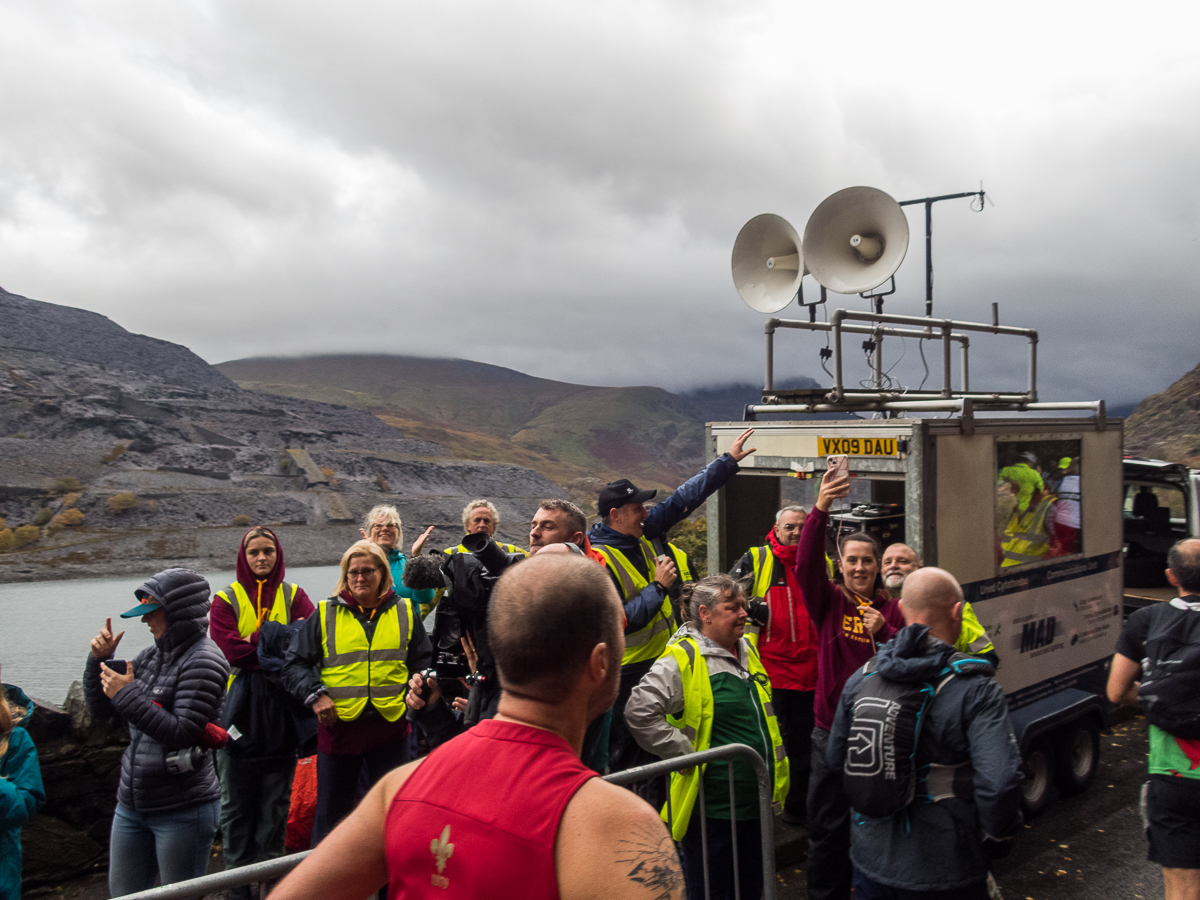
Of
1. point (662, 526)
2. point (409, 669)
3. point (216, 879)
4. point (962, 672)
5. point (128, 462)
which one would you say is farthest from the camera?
point (128, 462)

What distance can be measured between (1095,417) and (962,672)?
3.80 metres

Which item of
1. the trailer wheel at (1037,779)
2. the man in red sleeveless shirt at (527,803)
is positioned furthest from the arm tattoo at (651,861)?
the trailer wheel at (1037,779)

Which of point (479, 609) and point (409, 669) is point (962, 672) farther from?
point (409, 669)

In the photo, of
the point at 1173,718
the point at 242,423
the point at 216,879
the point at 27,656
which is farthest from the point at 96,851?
the point at 242,423

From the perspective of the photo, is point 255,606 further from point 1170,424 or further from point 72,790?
point 1170,424

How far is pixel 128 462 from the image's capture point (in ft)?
33.3

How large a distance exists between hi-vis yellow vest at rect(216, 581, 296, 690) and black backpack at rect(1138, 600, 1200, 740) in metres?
4.06

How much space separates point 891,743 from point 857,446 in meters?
2.40

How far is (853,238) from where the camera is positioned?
5.79 m

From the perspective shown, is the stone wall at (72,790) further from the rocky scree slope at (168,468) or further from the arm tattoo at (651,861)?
the arm tattoo at (651,861)

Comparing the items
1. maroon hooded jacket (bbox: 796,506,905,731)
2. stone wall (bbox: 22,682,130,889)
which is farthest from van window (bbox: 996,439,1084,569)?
stone wall (bbox: 22,682,130,889)

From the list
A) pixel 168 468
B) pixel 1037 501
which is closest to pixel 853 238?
pixel 1037 501

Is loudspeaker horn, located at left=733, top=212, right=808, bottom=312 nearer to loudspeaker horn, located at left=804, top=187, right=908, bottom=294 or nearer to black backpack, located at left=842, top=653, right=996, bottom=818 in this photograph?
loudspeaker horn, located at left=804, top=187, right=908, bottom=294

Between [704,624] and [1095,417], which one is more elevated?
[1095,417]
